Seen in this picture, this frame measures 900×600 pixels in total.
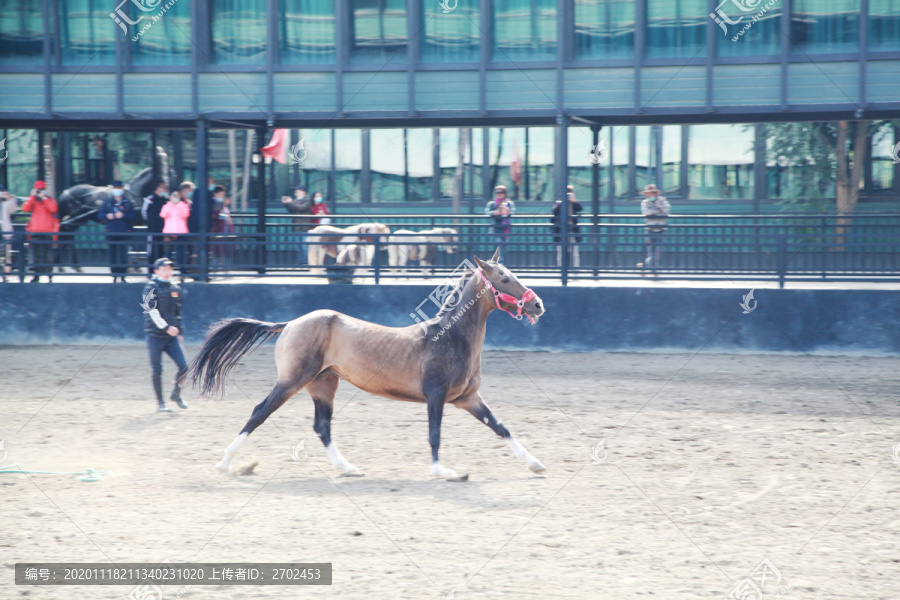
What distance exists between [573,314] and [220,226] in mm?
6767

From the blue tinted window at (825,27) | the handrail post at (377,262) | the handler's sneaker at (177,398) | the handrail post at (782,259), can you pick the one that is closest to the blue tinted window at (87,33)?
the handrail post at (377,262)

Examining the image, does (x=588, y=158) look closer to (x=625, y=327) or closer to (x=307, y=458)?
(x=625, y=327)

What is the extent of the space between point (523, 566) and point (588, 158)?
56.4 ft

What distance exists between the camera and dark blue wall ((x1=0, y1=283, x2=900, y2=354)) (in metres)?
13.1

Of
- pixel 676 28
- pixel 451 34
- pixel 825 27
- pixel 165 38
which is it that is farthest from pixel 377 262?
pixel 825 27

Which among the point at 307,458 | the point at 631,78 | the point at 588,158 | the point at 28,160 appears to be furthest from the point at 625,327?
the point at 28,160

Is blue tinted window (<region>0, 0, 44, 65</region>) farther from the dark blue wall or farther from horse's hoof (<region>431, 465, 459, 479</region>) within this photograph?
horse's hoof (<region>431, 465, 459, 479</region>)

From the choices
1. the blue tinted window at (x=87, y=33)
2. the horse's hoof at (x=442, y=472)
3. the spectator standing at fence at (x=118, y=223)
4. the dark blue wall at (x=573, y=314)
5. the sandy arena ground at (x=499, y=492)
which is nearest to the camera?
the sandy arena ground at (x=499, y=492)

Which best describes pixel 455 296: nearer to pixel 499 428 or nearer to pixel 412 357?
pixel 412 357

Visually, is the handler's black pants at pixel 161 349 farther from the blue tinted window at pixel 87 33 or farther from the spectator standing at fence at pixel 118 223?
the blue tinted window at pixel 87 33

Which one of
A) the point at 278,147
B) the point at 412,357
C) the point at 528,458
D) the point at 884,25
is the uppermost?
the point at 884,25

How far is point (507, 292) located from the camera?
727 cm

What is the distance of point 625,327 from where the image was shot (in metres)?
13.7

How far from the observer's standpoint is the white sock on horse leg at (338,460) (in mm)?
7246
